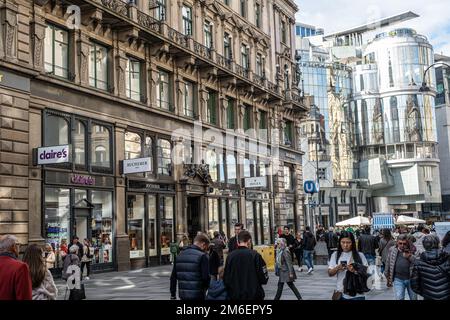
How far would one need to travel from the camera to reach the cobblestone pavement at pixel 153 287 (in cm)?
1580

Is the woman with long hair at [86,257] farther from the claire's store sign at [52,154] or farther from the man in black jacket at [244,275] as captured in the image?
the man in black jacket at [244,275]

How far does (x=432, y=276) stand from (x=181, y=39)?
2551cm

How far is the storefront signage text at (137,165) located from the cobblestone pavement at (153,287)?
4.36 metres

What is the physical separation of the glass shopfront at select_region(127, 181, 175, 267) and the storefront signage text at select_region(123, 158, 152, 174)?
1.11 metres

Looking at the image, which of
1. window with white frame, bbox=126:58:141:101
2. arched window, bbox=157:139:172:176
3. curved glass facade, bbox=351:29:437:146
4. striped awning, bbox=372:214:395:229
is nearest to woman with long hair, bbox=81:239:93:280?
arched window, bbox=157:139:172:176

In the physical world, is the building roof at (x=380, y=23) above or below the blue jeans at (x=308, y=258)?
above

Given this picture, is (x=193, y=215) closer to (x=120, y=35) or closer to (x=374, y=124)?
(x=120, y=35)

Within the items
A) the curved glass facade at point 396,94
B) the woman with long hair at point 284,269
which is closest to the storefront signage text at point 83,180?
the woman with long hair at point 284,269

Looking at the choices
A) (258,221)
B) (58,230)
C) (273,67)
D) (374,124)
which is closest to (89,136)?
(58,230)

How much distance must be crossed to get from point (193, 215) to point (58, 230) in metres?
11.3

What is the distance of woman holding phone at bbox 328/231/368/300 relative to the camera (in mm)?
7680

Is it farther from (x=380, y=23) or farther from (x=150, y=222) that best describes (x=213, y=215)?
(x=380, y=23)

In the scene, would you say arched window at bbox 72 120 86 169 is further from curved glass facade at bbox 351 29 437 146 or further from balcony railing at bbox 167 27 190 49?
curved glass facade at bbox 351 29 437 146

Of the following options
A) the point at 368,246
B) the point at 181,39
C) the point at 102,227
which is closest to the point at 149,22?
the point at 181,39
